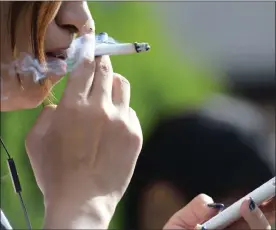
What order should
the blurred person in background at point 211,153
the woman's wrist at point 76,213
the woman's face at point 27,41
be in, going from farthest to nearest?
the blurred person in background at point 211,153, the woman's face at point 27,41, the woman's wrist at point 76,213

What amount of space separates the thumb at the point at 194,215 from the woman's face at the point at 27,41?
21 centimetres

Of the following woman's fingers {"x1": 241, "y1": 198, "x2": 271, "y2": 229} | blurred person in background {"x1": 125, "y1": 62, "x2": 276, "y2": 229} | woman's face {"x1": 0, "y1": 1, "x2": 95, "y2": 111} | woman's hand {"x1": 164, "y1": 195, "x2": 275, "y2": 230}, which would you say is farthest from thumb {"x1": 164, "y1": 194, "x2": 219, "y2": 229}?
blurred person in background {"x1": 125, "y1": 62, "x2": 276, "y2": 229}

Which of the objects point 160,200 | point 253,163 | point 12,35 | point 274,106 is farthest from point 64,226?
point 274,106

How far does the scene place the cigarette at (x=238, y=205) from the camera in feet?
2.01

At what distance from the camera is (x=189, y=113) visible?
1588 mm

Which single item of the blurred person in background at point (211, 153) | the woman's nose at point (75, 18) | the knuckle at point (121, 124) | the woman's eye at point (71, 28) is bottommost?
the blurred person in background at point (211, 153)

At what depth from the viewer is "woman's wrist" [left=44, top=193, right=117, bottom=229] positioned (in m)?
0.56

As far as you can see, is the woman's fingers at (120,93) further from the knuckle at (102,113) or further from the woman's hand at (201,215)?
the woman's hand at (201,215)

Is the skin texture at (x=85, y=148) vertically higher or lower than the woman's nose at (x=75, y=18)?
lower

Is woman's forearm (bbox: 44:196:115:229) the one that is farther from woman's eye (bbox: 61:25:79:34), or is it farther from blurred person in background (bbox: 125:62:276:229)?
blurred person in background (bbox: 125:62:276:229)

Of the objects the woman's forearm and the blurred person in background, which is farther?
the blurred person in background

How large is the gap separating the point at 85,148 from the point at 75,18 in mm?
173

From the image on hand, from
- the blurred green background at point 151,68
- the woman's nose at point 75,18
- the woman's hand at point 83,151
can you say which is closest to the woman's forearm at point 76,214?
the woman's hand at point 83,151

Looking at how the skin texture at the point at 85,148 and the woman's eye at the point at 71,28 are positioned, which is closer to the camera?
the skin texture at the point at 85,148
